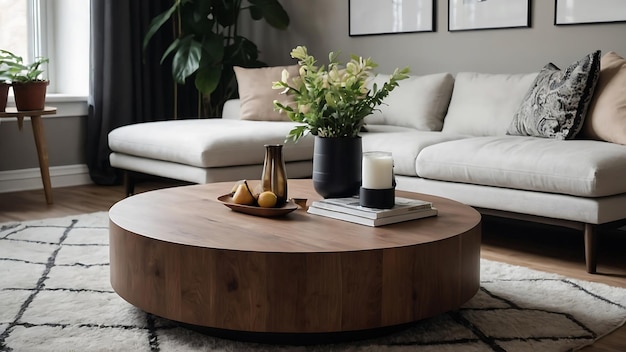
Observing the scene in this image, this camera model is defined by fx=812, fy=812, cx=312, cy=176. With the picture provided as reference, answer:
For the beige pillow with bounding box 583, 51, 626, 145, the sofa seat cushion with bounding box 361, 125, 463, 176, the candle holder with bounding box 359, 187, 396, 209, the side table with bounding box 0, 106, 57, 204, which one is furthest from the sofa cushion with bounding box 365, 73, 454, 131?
the candle holder with bounding box 359, 187, 396, 209

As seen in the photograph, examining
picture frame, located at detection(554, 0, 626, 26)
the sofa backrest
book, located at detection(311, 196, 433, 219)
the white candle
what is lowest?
book, located at detection(311, 196, 433, 219)

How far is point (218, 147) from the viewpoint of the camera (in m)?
4.11

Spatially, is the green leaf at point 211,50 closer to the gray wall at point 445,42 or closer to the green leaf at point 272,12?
the green leaf at point 272,12

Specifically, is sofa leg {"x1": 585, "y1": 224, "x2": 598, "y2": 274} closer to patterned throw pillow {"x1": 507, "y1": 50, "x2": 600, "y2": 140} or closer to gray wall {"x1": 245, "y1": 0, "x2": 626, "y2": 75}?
patterned throw pillow {"x1": 507, "y1": 50, "x2": 600, "y2": 140}

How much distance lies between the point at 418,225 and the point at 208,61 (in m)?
3.14

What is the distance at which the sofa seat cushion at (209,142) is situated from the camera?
4.13 metres

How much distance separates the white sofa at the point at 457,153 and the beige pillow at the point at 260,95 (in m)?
0.07

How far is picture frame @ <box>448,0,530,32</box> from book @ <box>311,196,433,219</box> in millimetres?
2252

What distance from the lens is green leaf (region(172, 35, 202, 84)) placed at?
17.0 feet

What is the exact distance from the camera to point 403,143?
3.96 m

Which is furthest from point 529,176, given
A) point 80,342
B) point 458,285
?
point 80,342

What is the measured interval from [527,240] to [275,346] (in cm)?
192

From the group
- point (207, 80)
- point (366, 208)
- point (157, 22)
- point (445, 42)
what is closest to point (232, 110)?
point (207, 80)

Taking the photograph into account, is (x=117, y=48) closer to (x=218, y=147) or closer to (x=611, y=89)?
(x=218, y=147)
